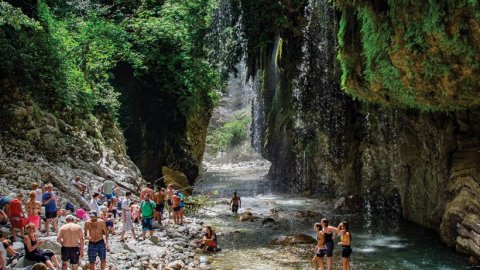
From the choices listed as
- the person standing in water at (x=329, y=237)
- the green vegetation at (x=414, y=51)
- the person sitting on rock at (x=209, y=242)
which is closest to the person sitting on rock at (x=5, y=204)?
the person sitting on rock at (x=209, y=242)

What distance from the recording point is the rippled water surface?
13.9 meters

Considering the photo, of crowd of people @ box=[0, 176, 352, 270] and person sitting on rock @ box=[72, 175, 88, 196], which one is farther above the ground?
person sitting on rock @ box=[72, 175, 88, 196]

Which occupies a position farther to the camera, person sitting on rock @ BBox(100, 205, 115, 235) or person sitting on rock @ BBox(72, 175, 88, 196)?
person sitting on rock @ BBox(72, 175, 88, 196)

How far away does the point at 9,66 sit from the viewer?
18.0m

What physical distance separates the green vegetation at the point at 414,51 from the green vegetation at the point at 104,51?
1037 cm

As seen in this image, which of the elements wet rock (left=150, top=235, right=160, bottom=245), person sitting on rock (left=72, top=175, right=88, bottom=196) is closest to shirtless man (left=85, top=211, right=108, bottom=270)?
wet rock (left=150, top=235, right=160, bottom=245)

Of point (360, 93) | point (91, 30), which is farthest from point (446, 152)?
point (91, 30)

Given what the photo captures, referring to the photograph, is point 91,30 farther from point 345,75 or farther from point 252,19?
point 345,75

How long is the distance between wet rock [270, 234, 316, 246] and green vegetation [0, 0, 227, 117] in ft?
37.5

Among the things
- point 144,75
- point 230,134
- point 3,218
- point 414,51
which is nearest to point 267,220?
point 414,51

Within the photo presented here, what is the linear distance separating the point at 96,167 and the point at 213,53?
49.2 feet

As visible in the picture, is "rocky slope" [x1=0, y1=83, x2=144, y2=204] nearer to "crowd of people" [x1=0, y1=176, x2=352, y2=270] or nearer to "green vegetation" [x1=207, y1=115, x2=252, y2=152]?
"crowd of people" [x1=0, y1=176, x2=352, y2=270]

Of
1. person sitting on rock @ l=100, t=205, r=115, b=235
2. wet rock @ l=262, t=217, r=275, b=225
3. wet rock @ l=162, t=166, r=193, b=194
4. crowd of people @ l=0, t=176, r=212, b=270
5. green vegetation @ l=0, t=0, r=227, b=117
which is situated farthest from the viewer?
wet rock @ l=162, t=166, r=193, b=194

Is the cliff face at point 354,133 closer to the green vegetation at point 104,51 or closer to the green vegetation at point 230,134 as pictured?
the green vegetation at point 104,51
